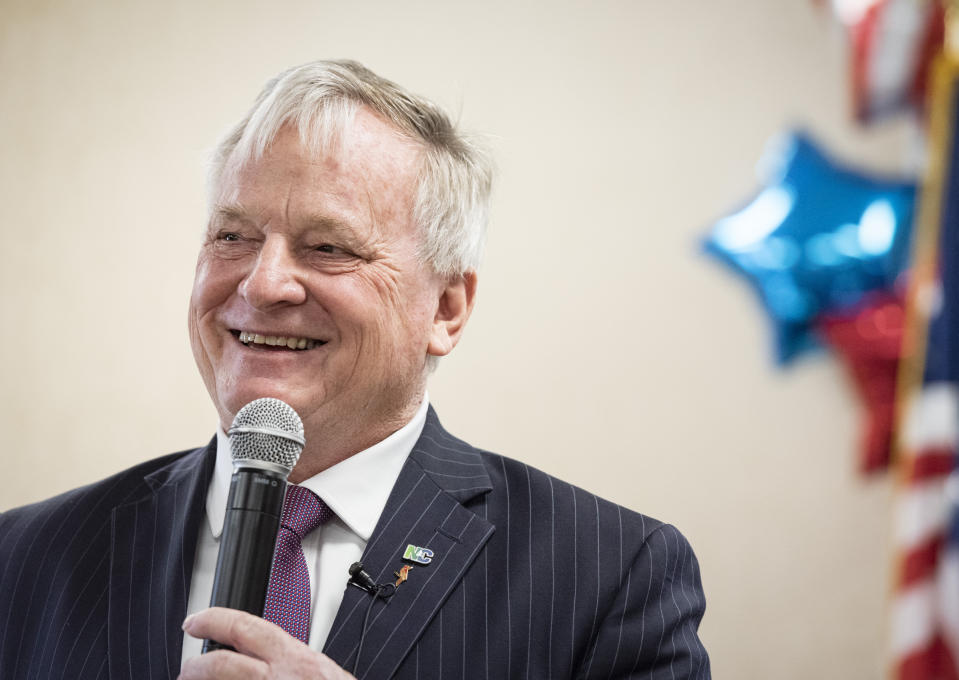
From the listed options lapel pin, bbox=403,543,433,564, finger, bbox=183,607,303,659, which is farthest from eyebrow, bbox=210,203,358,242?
finger, bbox=183,607,303,659

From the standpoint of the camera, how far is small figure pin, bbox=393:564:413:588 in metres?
1.41

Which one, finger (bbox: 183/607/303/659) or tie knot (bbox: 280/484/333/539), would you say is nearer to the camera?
finger (bbox: 183/607/303/659)

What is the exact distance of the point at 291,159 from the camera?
60.6 inches

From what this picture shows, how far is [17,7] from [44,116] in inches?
14.2

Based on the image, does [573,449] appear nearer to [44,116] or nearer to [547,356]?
[547,356]

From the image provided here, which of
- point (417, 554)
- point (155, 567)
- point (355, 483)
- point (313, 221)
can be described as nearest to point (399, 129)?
point (313, 221)

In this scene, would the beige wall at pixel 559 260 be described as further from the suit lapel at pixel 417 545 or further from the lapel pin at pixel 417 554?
the lapel pin at pixel 417 554

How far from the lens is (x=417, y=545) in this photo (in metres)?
1.47

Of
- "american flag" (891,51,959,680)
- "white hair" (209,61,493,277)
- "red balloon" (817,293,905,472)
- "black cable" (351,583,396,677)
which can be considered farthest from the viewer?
"red balloon" (817,293,905,472)

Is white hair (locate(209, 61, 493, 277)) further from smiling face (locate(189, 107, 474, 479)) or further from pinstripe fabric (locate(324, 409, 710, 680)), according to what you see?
pinstripe fabric (locate(324, 409, 710, 680))

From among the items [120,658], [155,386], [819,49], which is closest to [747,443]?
[819,49]

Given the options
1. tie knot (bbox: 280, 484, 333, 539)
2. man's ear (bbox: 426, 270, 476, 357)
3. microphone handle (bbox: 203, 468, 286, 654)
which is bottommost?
tie knot (bbox: 280, 484, 333, 539)

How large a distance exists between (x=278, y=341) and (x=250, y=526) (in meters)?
0.52

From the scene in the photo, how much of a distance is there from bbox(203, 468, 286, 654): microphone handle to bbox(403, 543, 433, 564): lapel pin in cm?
43
